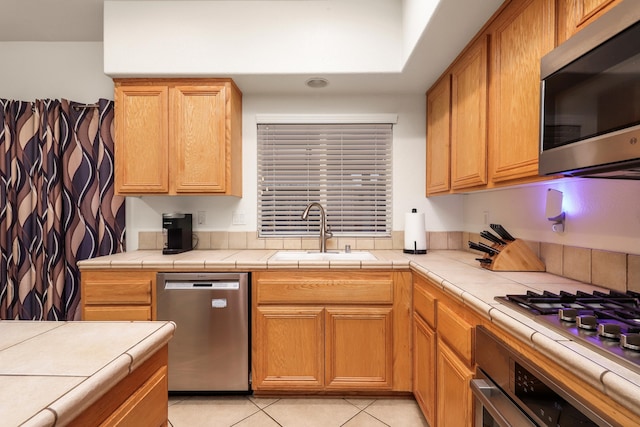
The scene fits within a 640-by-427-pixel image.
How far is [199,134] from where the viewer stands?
2.30m

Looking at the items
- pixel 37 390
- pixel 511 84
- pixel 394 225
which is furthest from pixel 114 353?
pixel 394 225

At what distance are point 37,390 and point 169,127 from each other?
6.74 feet

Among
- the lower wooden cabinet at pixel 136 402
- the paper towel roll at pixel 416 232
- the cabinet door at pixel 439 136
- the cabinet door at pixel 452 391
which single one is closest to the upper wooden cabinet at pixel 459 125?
the cabinet door at pixel 439 136

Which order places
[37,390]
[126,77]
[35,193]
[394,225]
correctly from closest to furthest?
[37,390], [126,77], [35,193], [394,225]

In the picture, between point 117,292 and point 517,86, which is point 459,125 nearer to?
point 517,86

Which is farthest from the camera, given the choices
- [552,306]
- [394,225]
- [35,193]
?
[394,225]

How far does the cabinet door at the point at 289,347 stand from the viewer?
203cm

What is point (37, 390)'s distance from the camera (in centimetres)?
54

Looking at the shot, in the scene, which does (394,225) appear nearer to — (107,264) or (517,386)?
(517,386)

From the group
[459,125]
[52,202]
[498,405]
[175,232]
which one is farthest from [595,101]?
[52,202]

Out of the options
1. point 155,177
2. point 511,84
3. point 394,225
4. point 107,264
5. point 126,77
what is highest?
point 126,77

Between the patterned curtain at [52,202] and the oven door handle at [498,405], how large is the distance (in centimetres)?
258

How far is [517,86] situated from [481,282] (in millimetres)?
868

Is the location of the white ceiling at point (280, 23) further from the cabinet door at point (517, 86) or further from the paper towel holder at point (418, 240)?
the paper towel holder at point (418, 240)
